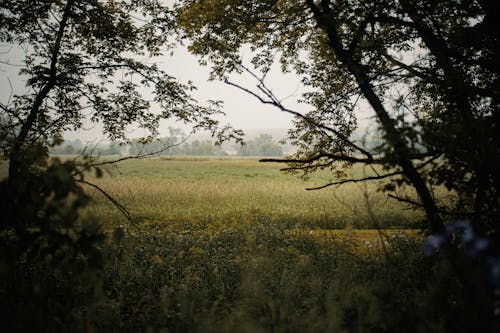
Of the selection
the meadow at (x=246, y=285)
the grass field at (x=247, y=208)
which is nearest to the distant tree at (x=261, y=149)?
the grass field at (x=247, y=208)

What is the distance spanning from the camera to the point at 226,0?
15.5ft

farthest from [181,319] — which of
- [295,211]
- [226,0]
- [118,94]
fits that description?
[295,211]

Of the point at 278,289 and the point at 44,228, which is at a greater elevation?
the point at 44,228

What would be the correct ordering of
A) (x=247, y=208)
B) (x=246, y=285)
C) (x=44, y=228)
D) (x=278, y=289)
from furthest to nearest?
(x=247, y=208), (x=278, y=289), (x=246, y=285), (x=44, y=228)

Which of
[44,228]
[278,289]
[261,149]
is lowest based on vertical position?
[278,289]

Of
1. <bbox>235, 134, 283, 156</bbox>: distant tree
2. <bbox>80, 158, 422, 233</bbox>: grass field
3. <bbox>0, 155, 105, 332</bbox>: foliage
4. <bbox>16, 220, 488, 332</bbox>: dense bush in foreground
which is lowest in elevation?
<bbox>16, 220, 488, 332</bbox>: dense bush in foreground

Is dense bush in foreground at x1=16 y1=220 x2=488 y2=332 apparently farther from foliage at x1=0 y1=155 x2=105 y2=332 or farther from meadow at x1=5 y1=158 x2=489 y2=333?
foliage at x1=0 y1=155 x2=105 y2=332

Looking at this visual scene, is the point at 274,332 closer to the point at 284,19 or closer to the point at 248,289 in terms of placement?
the point at 248,289

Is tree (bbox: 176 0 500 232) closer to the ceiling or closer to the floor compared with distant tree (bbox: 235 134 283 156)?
closer to the floor

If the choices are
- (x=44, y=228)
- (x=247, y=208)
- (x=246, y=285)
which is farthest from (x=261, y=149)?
(x=44, y=228)

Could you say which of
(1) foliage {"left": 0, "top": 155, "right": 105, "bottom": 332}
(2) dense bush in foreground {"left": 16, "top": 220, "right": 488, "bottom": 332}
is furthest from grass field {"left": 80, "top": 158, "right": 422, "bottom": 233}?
(1) foliage {"left": 0, "top": 155, "right": 105, "bottom": 332}

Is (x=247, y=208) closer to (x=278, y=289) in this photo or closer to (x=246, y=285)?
(x=278, y=289)

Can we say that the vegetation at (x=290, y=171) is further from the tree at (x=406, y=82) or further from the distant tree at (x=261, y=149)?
the distant tree at (x=261, y=149)

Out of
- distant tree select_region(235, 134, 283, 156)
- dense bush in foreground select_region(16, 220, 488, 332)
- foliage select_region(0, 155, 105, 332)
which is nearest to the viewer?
foliage select_region(0, 155, 105, 332)
